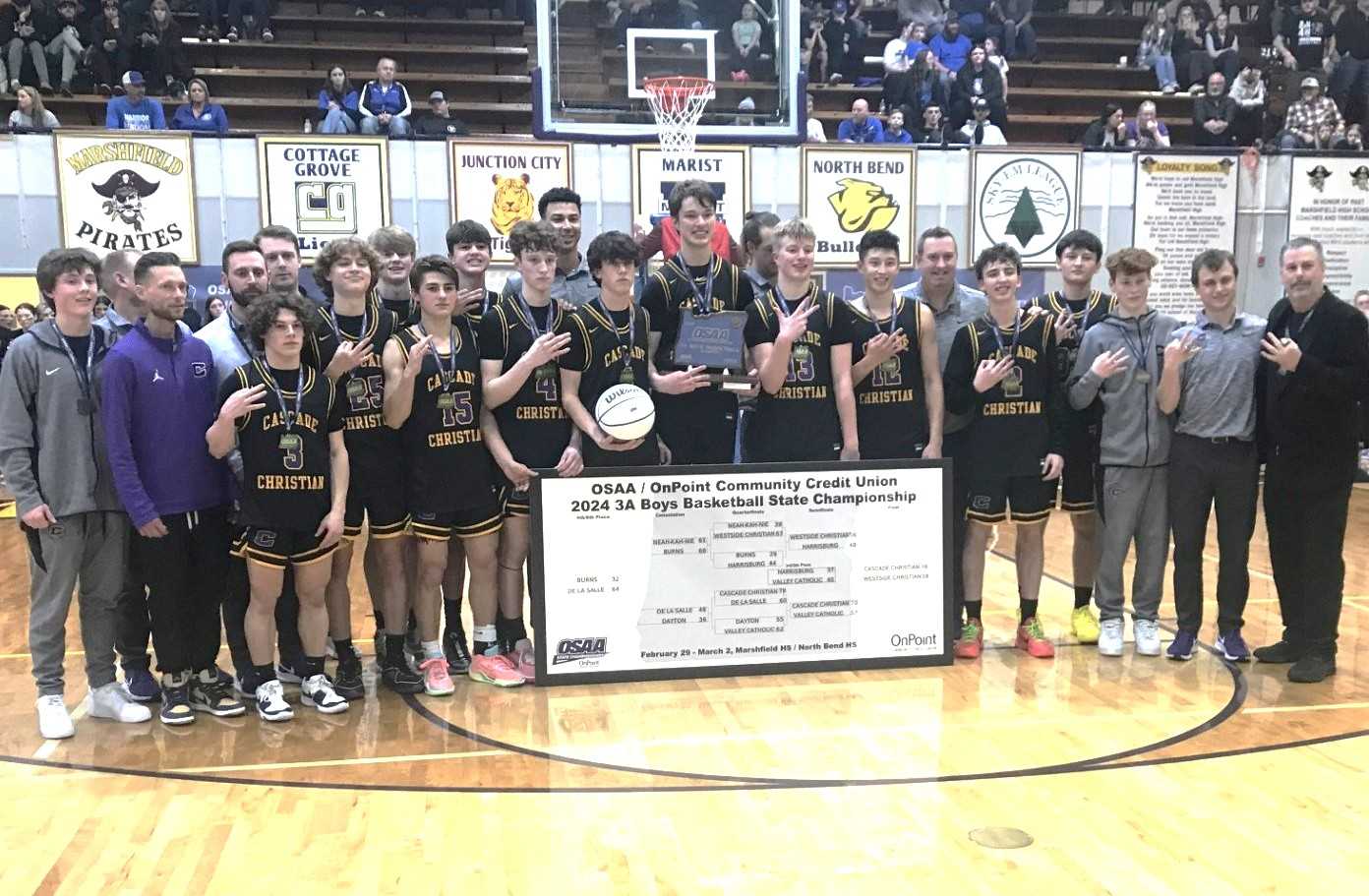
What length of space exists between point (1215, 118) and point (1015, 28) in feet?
12.0

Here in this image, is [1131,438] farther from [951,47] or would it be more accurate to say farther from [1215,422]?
[951,47]

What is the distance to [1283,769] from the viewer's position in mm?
4051

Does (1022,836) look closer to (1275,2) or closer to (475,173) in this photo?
(475,173)

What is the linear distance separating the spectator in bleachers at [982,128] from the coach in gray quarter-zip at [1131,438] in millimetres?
8907

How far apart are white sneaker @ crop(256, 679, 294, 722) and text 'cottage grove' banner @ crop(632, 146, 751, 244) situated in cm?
843

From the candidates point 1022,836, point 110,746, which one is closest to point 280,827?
point 110,746

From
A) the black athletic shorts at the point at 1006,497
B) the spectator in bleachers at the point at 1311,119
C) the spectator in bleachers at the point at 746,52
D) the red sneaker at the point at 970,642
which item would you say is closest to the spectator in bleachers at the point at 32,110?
the spectator in bleachers at the point at 746,52

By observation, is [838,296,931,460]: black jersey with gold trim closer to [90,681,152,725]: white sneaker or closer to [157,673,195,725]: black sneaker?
[157,673,195,725]: black sneaker

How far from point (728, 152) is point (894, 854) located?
10.2 m

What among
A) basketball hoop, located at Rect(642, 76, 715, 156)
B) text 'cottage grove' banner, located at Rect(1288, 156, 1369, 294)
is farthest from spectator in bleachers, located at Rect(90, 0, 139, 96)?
text 'cottage grove' banner, located at Rect(1288, 156, 1369, 294)

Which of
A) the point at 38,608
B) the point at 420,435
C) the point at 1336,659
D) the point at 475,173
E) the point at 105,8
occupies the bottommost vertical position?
the point at 1336,659

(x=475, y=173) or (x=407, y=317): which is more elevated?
(x=475, y=173)

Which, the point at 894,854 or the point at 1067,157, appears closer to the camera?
A: the point at 894,854

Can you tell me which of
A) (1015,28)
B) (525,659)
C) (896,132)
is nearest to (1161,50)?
(1015,28)
